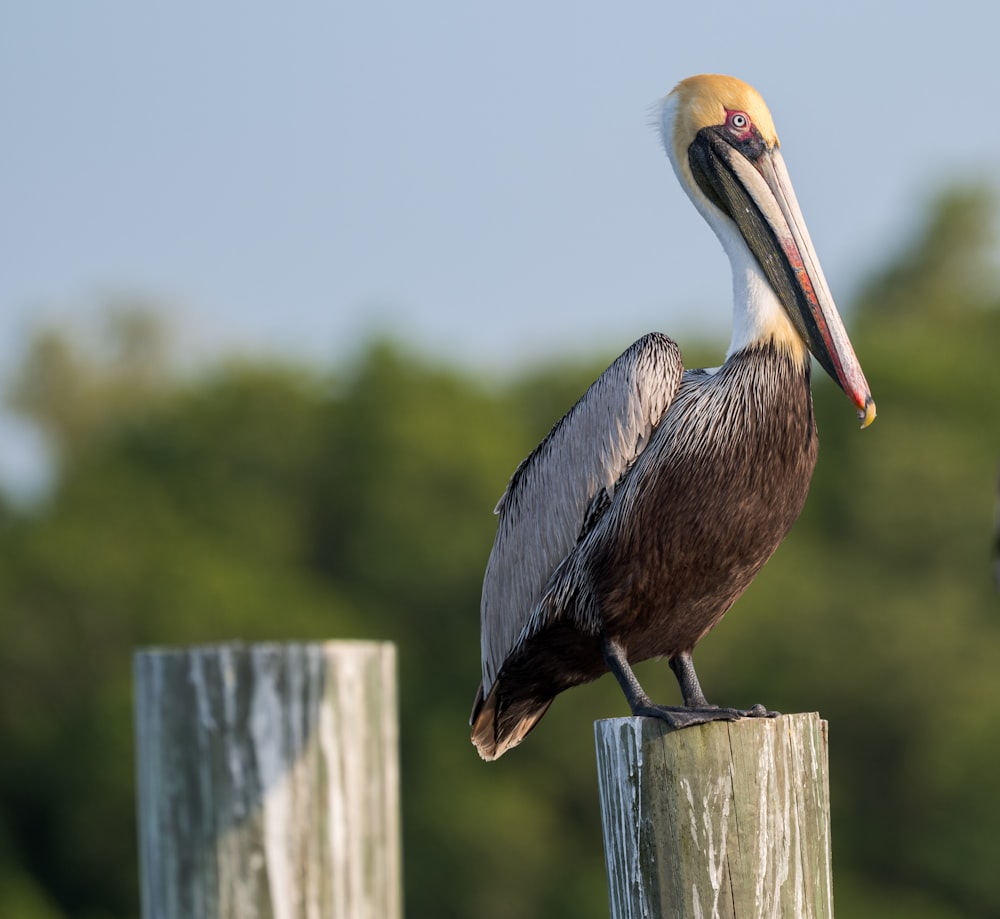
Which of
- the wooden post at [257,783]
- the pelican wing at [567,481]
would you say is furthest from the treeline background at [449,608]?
the wooden post at [257,783]

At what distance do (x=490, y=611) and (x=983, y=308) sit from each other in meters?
47.9

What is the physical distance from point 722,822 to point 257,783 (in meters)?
1.25

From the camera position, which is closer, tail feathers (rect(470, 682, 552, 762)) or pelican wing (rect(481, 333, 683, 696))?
pelican wing (rect(481, 333, 683, 696))

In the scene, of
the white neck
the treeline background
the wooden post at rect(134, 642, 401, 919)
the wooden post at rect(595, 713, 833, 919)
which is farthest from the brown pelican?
the treeline background

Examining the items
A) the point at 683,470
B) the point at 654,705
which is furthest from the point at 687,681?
the point at 683,470

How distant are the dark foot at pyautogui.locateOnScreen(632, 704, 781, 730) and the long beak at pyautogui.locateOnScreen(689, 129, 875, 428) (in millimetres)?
741

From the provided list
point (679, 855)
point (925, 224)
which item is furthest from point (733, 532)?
point (925, 224)

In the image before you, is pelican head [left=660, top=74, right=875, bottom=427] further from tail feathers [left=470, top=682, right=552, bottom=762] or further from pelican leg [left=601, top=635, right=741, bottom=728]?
tail feathers [left=470, top=682, right=552, bottom=762]

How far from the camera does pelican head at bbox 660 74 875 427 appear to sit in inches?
161

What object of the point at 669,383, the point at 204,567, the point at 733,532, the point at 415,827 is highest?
the point at 204,567

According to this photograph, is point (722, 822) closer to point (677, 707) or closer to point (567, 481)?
point (677, 707)

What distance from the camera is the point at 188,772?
406cm

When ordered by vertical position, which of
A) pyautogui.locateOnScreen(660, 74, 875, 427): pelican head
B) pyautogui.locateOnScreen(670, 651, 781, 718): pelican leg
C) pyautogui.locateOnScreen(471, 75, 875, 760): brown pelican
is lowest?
pyautogui.locateOnScreen(670, 651, 781, 718): pelican leg

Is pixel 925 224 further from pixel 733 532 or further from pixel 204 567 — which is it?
pixel 733 532
